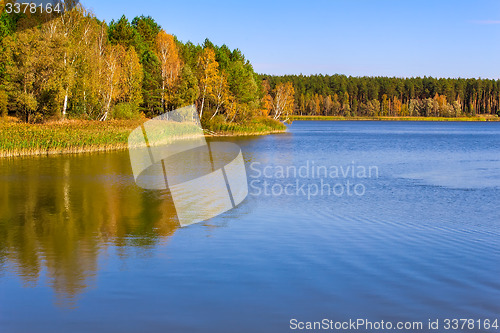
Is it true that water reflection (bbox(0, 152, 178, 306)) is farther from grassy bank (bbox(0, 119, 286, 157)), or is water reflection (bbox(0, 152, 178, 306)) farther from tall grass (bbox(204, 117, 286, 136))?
tall grass (bbox(204, 117, 286, 136))

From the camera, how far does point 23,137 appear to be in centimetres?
3206

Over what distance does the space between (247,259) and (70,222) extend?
18.6 ft

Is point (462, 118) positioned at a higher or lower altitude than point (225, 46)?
lower

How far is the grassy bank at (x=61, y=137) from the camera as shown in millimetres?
31344

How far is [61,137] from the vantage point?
34.6 metres

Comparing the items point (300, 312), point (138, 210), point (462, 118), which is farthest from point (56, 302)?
point (462, 118)

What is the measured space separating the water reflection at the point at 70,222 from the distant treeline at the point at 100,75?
14.2 meters

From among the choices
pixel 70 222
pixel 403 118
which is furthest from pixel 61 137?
pixel 403 118

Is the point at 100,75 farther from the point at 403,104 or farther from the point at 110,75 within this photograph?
the point at 403,104

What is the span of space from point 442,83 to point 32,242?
665 feet

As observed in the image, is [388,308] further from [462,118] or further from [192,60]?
[462,118]

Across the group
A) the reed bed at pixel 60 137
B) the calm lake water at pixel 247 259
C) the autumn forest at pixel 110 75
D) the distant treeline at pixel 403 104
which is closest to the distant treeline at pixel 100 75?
the autumn forest at pixel 110 75

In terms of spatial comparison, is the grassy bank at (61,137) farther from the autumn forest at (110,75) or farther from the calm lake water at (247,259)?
the calm lake water at (247,259)

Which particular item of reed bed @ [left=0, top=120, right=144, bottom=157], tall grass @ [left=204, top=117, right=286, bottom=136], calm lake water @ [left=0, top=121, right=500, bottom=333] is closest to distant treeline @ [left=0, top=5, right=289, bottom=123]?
tall grass @ [left=204, top=117, right=286, bottom=136]
